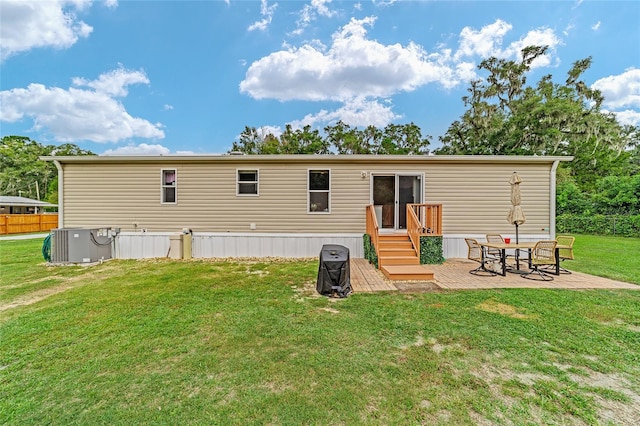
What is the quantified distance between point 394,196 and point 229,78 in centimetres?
1371

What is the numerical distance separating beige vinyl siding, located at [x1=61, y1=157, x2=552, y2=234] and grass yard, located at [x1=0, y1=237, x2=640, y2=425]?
3.60 m

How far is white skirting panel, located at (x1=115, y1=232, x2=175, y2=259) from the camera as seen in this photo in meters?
8.09

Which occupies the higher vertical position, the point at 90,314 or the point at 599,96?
the point at 599,96

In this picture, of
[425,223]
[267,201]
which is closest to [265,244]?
[267,201]

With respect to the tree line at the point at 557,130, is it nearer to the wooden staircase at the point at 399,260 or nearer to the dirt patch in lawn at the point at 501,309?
the wooden staircase at the point at 399,260

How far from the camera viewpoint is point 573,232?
15.5 meters

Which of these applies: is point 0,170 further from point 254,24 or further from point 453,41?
point 453,41

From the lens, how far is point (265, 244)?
8.17 metres

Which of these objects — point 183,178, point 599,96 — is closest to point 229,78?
point 183,178

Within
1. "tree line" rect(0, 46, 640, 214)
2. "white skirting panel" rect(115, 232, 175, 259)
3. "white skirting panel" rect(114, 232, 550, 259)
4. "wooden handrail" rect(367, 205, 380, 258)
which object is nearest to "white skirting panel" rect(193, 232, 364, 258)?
"white skirting panel" rect(114, 232, 550, 259)

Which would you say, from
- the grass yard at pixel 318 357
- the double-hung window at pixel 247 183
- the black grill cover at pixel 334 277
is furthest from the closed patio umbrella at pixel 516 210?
the double-hung window at pixel 247 183

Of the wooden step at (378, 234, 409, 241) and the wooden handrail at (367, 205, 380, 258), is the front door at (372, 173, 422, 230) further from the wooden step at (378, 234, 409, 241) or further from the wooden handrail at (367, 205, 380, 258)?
the wooden step at (378, 234, 409, 241)

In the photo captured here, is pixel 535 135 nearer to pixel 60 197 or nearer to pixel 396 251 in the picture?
pixel 396 251

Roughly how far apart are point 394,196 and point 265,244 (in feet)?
14.0
